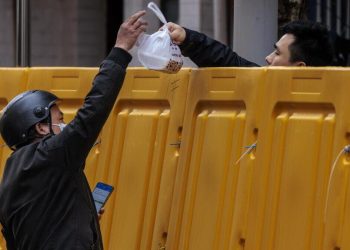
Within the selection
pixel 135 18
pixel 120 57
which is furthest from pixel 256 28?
pixel 120 57

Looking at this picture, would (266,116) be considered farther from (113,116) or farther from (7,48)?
(7,48)

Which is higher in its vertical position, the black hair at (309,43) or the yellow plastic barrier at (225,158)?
the black hair at (309,43)

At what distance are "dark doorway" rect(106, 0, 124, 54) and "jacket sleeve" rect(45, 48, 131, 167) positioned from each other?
16349 millimetres

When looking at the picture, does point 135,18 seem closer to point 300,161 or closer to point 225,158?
point 225,158

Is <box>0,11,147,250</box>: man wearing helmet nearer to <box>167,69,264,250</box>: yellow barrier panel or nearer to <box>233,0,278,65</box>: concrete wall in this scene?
<box>167,69,264,250</box>: yellow barrier panel

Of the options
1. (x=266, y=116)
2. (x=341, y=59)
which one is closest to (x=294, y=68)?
(x=266, y=116)

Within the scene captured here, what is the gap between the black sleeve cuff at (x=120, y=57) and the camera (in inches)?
204

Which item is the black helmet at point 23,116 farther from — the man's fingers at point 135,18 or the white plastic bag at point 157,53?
the white plastic bag at point 157,53

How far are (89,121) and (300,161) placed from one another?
106cm

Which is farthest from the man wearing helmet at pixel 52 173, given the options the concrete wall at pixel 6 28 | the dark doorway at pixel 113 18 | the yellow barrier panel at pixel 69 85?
the dark doorway at pixel 113 18

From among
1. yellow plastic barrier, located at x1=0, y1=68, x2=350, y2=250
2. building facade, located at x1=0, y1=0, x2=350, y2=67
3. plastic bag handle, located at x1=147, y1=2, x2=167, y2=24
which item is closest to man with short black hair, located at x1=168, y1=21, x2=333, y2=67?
yellow plastic barrier, located at x1=0, y1=68, x2=350, y2=250

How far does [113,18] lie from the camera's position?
21.7 metres

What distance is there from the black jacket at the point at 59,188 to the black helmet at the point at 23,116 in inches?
3.7

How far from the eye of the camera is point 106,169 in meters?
6.57
